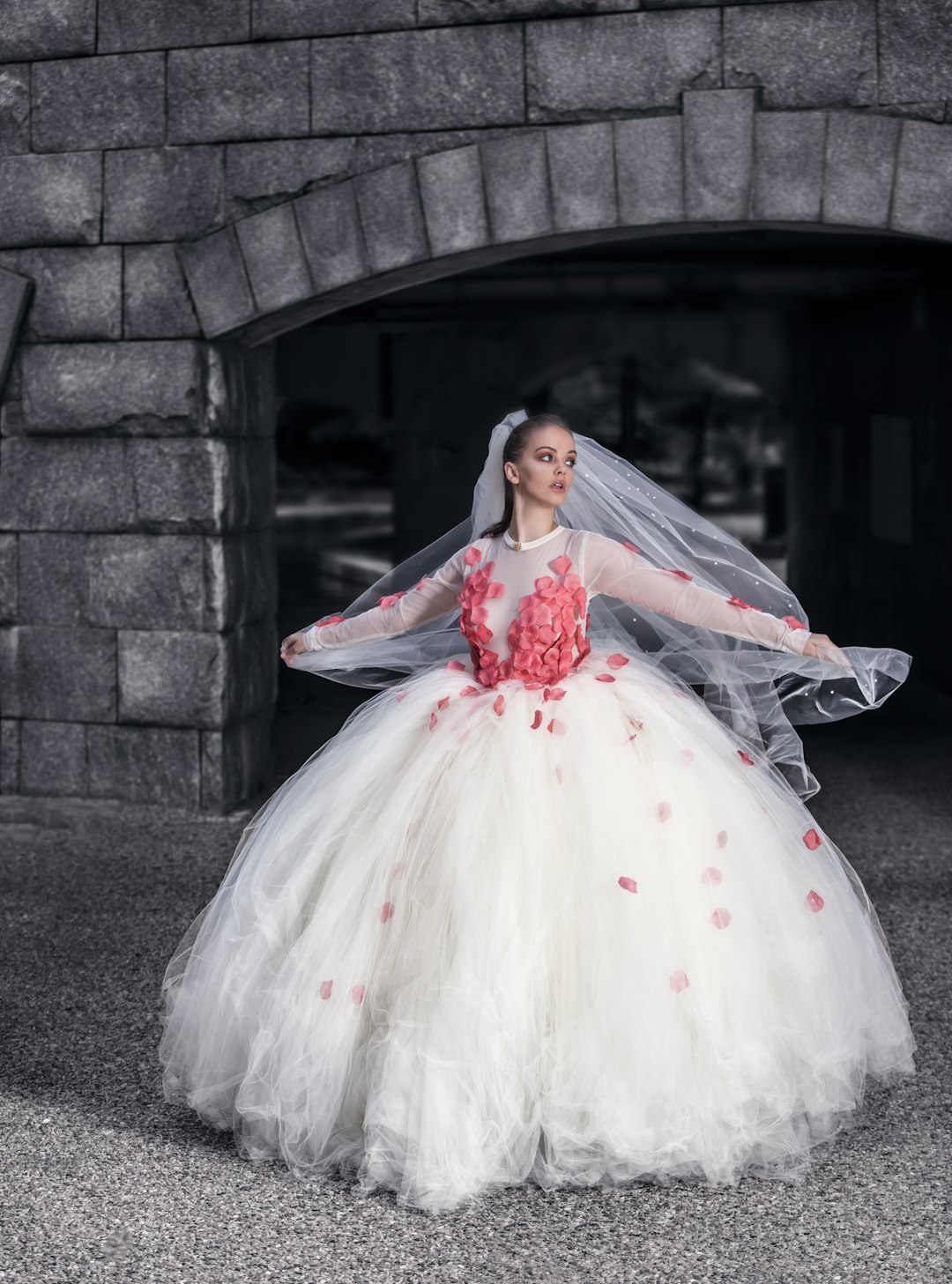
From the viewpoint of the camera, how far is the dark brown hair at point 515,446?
3.59 m

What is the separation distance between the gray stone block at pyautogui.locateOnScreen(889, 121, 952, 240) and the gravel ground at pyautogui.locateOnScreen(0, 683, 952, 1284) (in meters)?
2.70

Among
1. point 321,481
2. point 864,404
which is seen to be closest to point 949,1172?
point 864,404

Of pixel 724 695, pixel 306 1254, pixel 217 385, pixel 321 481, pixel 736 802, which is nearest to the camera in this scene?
pixel 306 1254

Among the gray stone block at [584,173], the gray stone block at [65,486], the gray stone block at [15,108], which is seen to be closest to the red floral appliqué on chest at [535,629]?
the gray stone block at [584,173]

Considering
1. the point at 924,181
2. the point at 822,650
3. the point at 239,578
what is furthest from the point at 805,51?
the point at 822,650

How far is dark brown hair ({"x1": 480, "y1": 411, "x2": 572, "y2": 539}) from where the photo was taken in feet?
11.8

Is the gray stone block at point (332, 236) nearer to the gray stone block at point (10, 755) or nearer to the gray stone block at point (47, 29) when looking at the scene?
the gray stone block at point (47, 29)

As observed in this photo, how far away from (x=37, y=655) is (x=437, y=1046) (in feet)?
13.2

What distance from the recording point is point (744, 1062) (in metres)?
3.16

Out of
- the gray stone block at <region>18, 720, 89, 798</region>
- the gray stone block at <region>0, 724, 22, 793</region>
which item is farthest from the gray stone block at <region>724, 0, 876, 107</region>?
the gray stone block at <region>0, 724, 22, 793</region>

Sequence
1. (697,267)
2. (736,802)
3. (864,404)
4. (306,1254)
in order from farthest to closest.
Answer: (864,404), (697,267), (736,802), (306,1254)

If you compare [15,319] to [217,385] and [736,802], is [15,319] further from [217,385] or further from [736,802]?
[736,802]

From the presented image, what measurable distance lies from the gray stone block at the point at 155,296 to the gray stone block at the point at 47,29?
0.89m

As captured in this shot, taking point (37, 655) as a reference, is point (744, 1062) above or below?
below
